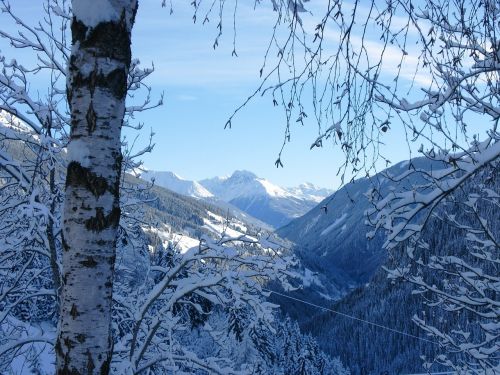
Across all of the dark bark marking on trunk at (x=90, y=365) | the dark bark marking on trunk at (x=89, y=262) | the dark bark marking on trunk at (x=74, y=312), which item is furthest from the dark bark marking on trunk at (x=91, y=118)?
the dark bark marking on trunk at (x=90, y=365)

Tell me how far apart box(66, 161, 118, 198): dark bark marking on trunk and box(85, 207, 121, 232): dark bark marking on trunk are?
83mm

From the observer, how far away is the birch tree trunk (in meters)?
2.05

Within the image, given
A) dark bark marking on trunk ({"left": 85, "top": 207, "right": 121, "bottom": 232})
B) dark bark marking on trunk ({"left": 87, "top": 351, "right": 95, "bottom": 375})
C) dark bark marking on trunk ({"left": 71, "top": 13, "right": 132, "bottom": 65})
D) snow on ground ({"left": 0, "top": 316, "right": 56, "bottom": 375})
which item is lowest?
snow on ground ({"left": 0, "top": 316, "right": 56, "bottom": 375})

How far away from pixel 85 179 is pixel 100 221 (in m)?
0.19

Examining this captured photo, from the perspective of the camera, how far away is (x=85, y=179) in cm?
207

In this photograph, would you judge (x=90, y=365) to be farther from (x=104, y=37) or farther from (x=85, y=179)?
(x=104, y=37)

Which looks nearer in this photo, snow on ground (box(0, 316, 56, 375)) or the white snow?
the white snow

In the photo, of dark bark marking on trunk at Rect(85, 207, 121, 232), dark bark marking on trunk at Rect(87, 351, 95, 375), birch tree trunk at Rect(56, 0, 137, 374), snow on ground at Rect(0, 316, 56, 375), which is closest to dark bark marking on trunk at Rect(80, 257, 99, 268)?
birch tree trunk at Rect(56, 0, 137, 374)

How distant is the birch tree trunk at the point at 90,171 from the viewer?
2.05 meters

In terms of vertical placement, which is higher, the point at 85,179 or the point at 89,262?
the point at 85,179

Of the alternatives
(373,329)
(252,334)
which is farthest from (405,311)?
(252,334)

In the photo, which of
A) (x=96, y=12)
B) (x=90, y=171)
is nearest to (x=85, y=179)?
(x=90, y=171)

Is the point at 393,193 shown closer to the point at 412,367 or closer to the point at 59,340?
the point at 59,340

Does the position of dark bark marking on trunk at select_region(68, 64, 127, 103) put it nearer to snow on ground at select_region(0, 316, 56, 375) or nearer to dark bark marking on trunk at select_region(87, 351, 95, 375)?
dark bark marking on trunk at select_region(87, 351, 95, 375)
